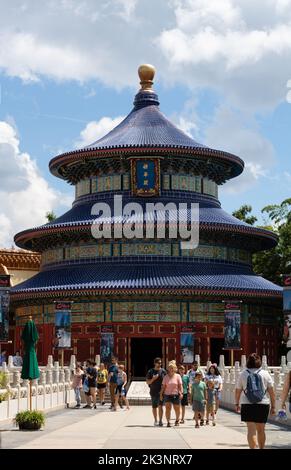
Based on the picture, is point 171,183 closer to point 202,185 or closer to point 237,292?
point 202,185

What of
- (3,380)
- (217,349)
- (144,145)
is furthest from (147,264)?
(3,380)

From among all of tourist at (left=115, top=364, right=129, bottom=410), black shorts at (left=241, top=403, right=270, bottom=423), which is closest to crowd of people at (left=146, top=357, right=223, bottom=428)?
tourist at (left=115, top=364, right=129, bottom=410)

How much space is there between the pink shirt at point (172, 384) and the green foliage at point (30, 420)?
4029 millimetres

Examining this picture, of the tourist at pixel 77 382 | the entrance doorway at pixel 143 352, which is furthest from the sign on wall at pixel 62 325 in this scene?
the tourist at pixel 77 382

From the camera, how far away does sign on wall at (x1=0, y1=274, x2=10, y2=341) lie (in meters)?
59.2

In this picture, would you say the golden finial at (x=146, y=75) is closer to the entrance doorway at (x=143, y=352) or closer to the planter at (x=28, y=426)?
the entrance doorway at (x=143, y=352)

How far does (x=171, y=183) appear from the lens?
6831 cm

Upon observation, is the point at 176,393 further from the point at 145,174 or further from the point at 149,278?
the point at 145,174

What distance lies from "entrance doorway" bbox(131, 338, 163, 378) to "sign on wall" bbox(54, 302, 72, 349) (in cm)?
815

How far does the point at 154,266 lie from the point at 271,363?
11156 millimetres

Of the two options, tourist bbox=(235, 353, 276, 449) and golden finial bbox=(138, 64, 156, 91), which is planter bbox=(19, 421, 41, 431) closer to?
tourist bbox=(235, 353, 276, 449)

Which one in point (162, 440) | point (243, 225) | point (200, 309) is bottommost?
point (162, 440)

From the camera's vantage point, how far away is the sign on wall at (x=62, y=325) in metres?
59.9
